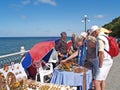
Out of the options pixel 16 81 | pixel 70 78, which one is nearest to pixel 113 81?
pixel 70 78

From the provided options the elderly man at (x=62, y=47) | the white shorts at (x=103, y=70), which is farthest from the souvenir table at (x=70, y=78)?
the elderly man at (x=62, y=47)

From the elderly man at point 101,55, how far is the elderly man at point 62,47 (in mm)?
3139

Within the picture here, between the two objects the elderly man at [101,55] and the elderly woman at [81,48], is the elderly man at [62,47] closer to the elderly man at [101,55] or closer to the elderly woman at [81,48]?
the elderly woman at [81,48]

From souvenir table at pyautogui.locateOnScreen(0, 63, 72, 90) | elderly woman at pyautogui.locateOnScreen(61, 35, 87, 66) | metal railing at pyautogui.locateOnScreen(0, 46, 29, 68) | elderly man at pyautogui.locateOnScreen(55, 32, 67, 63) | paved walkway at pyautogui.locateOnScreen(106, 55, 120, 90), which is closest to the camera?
souvenir table at pyautogui.locateOnScreen(0, 63, 72, 90)

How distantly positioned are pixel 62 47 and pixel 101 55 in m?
3.58

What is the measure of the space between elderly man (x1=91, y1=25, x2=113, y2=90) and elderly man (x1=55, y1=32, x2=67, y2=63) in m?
3.14

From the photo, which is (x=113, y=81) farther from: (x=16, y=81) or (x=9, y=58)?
(x=16, y=81)

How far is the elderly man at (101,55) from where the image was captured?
554cm

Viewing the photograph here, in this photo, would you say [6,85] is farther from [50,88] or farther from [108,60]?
[108,60]

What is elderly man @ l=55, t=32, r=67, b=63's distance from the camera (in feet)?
29.2

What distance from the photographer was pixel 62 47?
9.07m

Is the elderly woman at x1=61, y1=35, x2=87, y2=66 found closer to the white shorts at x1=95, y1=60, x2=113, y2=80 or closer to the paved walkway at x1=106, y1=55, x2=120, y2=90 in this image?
the white shorts at x1=95, y1=60, x2=113, y2=80

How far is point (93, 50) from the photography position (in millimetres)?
6234

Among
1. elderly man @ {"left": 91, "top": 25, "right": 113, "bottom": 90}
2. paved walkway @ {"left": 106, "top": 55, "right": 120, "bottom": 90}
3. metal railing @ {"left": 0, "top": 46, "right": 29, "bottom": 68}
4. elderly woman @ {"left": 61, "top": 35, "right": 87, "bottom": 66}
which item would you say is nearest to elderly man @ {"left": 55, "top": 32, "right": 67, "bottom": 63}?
metal railing @ {"left": 0, "top": 46, "right": 29, "bottom": 68}
